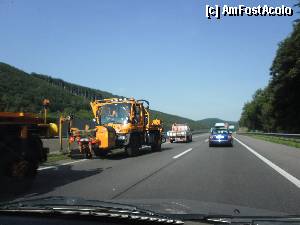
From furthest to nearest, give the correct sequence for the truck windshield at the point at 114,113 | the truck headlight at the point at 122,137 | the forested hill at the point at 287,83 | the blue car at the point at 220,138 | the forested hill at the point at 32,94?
the forested hill at the point at 32,94 → the forested hill at the point at 287,83 → the blue car at the point at 220,138 → the truck windshield at the point at 114,113 → the truck headlight at the point at 122,137

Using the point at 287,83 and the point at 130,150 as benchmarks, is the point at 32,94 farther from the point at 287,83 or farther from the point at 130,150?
the point at 130,150

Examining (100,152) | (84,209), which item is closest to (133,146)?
(100,152)

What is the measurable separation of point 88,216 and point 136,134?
23.3 metres

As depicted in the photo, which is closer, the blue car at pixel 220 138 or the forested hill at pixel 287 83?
the blue car at pixel 220 138

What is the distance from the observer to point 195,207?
5.30 m

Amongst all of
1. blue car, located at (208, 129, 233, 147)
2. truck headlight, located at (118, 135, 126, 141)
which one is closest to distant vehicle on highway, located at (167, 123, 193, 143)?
blue car, located at (208, 129, 233, 147)

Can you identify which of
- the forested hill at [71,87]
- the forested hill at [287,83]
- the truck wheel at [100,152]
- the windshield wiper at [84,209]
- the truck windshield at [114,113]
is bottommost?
the truck wheel at [100,152]

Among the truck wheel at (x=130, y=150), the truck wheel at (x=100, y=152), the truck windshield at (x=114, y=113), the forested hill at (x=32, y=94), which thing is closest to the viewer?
the truck wheel at (x=100, y=152)

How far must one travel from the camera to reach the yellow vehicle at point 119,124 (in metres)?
24.3

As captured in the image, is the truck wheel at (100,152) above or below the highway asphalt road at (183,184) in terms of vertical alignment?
above

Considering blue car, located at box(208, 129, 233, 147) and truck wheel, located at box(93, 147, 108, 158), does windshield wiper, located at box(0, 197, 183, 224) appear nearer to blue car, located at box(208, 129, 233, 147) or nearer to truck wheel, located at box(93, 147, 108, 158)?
truck wheel, located at box(93, 147, 108, 158)

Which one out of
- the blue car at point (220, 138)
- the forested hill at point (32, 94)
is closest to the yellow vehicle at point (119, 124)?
the blue car at point (220, 138)

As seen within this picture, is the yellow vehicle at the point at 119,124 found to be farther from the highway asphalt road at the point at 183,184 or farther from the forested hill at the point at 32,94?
the forested hill at the point at 32,94

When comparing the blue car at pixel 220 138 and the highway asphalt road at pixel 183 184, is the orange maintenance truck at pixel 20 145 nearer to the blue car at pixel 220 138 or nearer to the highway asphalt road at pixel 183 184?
the highway asphalt road at pixel 183 184
